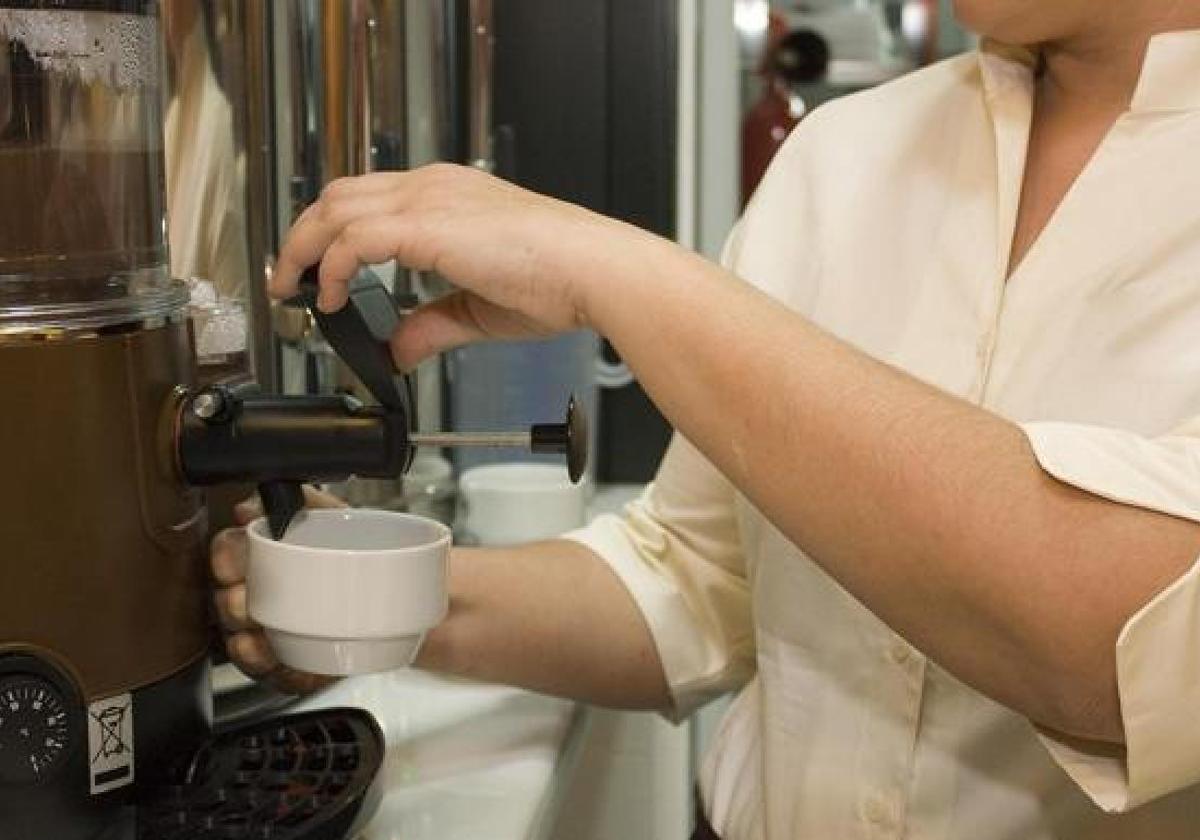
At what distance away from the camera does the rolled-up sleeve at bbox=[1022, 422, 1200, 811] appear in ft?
2.11

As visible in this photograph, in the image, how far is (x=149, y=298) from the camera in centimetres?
70

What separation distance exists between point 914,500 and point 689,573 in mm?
407

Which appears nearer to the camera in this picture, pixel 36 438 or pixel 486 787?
pixel 36 438

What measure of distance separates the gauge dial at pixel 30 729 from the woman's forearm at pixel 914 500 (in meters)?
0.29

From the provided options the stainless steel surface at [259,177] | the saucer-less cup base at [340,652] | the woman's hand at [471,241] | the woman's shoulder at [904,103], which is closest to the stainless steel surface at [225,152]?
the stainless steel surface at [259,177]

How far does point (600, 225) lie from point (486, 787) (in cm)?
32

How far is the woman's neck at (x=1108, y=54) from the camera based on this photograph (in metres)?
0.85

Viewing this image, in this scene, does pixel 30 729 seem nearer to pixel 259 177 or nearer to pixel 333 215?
pixel 333 215

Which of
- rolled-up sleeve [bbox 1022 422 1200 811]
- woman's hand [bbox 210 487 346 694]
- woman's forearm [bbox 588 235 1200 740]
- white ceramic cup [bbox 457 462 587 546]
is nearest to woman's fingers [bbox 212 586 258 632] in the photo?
woman's hand [bbox 210 487 346 694]

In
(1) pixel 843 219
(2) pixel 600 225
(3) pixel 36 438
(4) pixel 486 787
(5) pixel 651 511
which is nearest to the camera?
(3) pixel 36 438

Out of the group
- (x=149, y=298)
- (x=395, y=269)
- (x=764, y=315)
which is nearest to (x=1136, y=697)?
(x=764, y=315)

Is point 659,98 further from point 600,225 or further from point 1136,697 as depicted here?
point 1136,697

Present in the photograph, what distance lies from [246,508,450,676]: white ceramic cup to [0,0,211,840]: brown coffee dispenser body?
0.04 m

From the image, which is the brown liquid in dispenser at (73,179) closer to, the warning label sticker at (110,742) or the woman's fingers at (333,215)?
the woman's fingers at (333,215)
